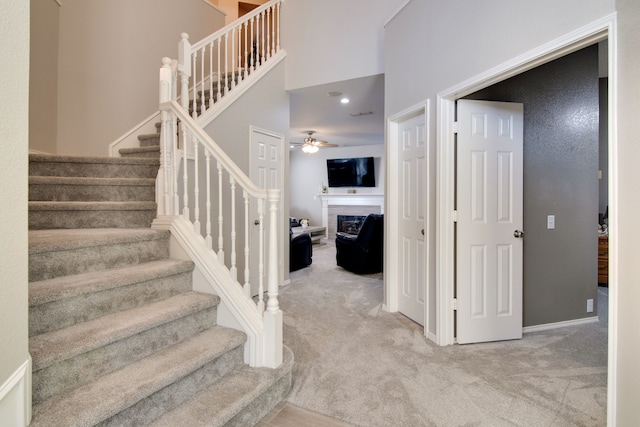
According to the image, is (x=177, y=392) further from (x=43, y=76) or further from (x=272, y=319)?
(x=43, y=76)

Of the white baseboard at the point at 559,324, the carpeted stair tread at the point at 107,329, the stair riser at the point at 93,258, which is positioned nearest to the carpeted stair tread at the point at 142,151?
the stair riser at the point at 93,258

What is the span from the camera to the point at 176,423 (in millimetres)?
1453

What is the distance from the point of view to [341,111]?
5578 mm

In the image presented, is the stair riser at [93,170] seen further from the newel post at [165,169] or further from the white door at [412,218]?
the white door at [412,218]

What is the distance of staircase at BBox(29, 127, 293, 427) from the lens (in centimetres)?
136

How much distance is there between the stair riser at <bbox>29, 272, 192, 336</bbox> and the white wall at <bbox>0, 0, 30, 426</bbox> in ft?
1.59

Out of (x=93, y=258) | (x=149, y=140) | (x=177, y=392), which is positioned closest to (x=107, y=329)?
(x=177, y=392)

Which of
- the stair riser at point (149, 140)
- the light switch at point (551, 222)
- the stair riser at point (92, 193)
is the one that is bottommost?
the light switch at point (551, 222)

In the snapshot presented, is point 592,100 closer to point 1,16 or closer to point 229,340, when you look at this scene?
point 229,340

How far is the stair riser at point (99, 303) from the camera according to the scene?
59.1 inches

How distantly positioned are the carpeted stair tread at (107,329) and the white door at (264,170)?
6.92 ft

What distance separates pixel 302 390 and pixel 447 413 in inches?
33.4

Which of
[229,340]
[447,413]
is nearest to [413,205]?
[447,413]

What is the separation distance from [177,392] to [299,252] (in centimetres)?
397
